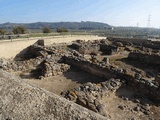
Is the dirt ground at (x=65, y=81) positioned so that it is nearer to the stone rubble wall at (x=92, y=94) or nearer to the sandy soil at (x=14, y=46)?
the stone rubble wall at (x=92, y=94)

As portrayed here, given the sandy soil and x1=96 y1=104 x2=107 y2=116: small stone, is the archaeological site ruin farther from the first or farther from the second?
the sandy soil

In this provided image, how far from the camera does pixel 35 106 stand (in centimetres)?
425

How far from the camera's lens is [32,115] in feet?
13.4

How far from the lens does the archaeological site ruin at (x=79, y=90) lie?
4211 mm

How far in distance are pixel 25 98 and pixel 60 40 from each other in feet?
88.2

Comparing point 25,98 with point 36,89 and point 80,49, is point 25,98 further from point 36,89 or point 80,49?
point 80,49

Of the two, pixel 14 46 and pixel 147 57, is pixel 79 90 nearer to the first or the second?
pixel 147 57

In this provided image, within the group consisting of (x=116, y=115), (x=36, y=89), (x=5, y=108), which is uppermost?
(x=36, y=89)

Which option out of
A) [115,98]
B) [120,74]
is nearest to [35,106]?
[115,98]

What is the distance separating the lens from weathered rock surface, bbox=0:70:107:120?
13.0 feet

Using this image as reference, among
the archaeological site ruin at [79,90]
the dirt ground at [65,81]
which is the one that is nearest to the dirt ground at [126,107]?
the archaeological site ruin at [79,90]

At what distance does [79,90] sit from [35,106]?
685cm

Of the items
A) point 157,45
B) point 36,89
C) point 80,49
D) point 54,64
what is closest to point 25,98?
point 36,89

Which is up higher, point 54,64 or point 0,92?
point 0,92
